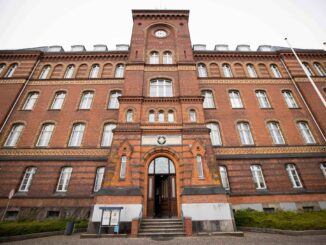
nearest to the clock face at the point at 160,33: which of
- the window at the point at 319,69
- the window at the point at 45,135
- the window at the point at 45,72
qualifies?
the window at the point at 45,72

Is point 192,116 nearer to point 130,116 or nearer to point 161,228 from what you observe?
point 130,116

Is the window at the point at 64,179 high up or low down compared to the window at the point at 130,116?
down

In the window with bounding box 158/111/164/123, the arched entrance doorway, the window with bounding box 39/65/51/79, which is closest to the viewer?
the arched entrance doorway

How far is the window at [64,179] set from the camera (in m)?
13.7

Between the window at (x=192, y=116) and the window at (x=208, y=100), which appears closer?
the window at (x=192, y=116)

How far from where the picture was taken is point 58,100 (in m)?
17.8

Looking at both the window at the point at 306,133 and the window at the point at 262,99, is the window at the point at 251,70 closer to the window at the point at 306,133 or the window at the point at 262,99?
the window at the point at 262,99

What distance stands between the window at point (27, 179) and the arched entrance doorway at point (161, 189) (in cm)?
962

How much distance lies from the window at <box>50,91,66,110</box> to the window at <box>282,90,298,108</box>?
74.0 feet

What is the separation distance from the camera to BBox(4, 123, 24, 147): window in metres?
15.3

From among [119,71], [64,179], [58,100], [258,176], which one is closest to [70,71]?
[58,100]

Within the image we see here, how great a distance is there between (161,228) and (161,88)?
10.6 meters

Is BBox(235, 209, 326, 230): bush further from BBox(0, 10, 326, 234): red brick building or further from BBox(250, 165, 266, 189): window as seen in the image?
BBox(250, 165, 266, 189): window

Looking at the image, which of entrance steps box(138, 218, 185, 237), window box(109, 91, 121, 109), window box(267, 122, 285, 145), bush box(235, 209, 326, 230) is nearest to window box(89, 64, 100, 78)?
window box(109, 91, 121, 109)
